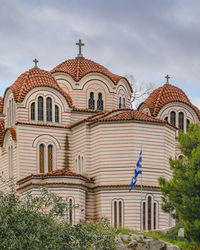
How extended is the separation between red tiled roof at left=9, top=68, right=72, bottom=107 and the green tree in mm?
14614

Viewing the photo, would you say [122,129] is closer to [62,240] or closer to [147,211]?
[147,211]

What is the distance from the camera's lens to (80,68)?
76.6 metres

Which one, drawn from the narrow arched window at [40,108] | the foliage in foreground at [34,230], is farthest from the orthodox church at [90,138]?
the foliage in foreground at [34,230]

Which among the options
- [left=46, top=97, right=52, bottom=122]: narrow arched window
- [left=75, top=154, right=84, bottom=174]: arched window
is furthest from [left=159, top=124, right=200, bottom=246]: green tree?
[left=46, top=97, right=52, bottom=122]: narrow arched window

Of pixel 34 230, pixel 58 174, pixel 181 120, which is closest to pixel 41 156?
pixel 58 174

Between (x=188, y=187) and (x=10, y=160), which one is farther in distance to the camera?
(x=10, y=160)

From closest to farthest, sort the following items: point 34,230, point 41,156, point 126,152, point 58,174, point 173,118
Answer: point 34,230 → point 58,174 → point 126,152 → point 41,156 → point 173,118

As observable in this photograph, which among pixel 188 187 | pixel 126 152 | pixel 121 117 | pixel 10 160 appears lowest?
pixel 188 187

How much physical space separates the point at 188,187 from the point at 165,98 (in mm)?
18609

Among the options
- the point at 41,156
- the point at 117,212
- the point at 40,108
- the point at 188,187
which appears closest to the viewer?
the point at 188,187

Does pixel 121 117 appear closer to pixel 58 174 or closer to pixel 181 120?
pixel 58 174

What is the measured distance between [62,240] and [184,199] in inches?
612

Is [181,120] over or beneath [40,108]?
beneath

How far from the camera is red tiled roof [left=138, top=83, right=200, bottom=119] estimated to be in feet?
252
